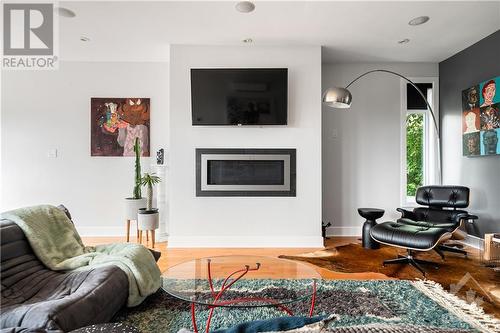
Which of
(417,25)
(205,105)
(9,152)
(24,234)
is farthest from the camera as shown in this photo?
(9,152)

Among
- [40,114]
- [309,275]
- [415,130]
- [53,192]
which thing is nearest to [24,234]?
[309,275]

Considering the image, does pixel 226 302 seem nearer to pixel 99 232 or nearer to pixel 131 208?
pixel 131 208

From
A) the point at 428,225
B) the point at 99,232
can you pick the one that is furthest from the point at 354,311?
the point at 99,232

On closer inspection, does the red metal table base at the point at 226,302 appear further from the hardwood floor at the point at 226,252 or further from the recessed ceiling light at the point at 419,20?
the recessed ceiling light at the point at 419,20

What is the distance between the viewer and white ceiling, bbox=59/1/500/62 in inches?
104

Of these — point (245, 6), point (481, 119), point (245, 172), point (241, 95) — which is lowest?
point (245, 172)

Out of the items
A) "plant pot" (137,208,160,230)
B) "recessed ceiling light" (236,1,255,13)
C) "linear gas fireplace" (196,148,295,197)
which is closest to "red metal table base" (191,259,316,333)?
"linear gas fireplace" (196,148,295,197)

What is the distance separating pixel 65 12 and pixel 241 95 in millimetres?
1967

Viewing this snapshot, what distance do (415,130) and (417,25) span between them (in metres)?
1.69

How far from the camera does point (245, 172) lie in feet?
11.7

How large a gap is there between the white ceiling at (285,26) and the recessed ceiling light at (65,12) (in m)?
0.07

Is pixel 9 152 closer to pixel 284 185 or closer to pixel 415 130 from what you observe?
pixel 284 185

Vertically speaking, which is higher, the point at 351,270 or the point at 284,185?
the point at 284,185

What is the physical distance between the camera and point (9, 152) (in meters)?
4.01
